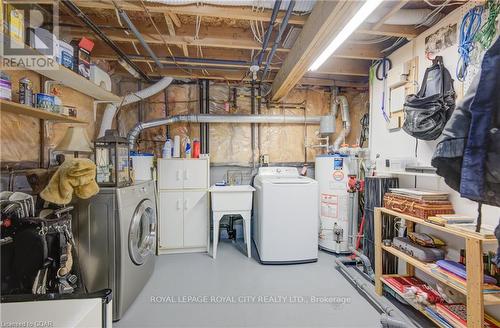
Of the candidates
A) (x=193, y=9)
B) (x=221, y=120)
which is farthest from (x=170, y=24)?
(x=221, y=120)

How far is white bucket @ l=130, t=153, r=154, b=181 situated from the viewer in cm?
314

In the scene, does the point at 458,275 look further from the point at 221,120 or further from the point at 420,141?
the point at 221,120

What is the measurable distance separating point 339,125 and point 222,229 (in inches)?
105

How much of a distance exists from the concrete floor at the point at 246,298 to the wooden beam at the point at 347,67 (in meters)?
2.60

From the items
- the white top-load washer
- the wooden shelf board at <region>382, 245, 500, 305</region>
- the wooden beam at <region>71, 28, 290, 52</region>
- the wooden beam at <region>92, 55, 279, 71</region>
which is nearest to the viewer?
the wooden shelf board at <region>382, 245, 500, 305</region>

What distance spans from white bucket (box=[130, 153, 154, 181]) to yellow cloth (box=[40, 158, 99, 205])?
4.75ft

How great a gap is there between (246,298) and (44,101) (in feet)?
7.83

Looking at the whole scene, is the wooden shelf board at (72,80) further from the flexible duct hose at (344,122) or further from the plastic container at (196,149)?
the flexible duct hose at (344,122)

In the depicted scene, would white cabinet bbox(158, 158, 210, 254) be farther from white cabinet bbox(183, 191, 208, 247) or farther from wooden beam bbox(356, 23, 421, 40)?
wooden beam bbox(356, 23, 421, 40)

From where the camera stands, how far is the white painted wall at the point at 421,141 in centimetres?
177

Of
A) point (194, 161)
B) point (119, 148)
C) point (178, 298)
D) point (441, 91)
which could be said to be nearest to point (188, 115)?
point (194, 161)

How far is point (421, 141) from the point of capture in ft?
7.09

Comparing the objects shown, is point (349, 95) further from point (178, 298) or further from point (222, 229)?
point (178, 298)

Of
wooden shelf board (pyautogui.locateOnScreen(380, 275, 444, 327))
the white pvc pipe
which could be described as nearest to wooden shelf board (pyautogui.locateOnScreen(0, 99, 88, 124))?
the white pvc pipe
